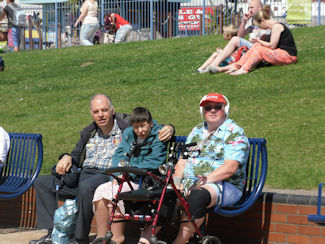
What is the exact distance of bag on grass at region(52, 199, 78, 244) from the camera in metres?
6.45

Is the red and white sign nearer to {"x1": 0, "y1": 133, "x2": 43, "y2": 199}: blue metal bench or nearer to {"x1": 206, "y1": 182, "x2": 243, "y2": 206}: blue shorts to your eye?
{"x1": 0, "y1": 133, "x2": 43, "y2": 199}: blue metal bench

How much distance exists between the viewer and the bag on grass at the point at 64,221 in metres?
6.45

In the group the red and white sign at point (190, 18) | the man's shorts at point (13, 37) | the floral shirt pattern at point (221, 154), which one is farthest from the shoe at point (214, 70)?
the red and white sign at point (190, 18)

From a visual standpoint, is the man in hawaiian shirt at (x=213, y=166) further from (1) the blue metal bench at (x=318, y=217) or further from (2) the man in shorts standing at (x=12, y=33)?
(2) the man in shorts standing at (x=12, y=33)

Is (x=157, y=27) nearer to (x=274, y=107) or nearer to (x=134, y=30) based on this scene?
(x=134, y=30)

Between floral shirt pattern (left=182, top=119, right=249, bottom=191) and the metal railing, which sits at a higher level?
the metal railing

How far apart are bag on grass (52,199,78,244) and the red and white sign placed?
59.5 feet

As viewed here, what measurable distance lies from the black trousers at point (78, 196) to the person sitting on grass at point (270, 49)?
5662 millimetres

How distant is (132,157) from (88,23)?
14.8 meters

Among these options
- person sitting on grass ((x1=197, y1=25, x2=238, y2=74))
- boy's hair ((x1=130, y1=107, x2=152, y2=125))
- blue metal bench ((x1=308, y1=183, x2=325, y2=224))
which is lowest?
blue metal bench ((x1=308, y1=183, x2=325, y2=224))

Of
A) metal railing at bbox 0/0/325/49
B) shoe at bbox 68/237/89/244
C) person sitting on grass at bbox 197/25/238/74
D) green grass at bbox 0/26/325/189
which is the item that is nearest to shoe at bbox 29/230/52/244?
shoe at bbox 68/237/89/244

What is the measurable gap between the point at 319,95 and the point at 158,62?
5373 mm

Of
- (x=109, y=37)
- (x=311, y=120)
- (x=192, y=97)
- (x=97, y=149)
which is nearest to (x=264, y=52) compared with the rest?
(x=192, y=97)

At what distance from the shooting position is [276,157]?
7.56 m
